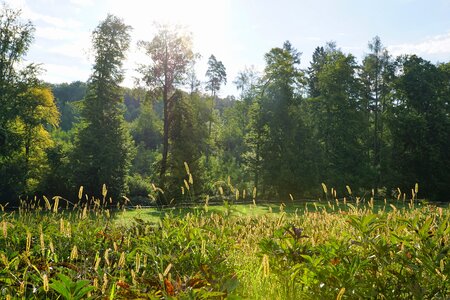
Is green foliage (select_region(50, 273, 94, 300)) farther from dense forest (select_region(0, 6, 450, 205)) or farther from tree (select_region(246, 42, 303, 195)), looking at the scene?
tree (select_region(246, 42, 303, 195))

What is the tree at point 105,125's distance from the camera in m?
24.2

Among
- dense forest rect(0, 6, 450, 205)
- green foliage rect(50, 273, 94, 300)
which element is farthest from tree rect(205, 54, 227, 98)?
green foliage rect(50, 273, 94, 300)

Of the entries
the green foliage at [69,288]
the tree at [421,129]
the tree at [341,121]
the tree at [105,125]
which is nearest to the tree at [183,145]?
the tree at [105,125]

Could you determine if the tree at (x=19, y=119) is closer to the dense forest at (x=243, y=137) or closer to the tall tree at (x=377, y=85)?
the dense forest at (x=243, y=137)

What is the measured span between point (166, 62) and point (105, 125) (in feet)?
19.4

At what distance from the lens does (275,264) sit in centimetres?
326

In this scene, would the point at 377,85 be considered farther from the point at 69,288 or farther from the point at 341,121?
the point at 69,288

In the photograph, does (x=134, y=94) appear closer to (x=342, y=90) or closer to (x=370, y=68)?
(x=342, y=90)

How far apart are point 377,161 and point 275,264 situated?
35.4m

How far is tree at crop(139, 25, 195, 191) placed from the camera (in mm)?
26234

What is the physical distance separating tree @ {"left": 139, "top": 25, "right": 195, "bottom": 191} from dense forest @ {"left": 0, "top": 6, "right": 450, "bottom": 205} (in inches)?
2.7

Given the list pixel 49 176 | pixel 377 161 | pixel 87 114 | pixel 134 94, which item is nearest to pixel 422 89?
pixel 377 161

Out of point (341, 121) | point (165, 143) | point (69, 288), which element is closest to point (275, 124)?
point (341, 121)

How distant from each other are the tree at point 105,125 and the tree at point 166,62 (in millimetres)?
1860
